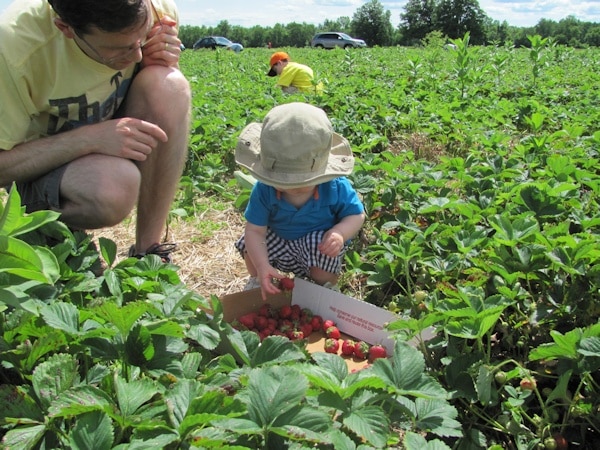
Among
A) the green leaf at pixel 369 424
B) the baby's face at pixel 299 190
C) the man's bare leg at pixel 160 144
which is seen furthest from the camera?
the man's bare leg at pixel 160 144

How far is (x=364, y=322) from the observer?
2.35 meters

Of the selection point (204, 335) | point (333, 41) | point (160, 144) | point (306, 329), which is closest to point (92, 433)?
point (204, 335)

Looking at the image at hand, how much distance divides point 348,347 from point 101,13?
5.07 feet

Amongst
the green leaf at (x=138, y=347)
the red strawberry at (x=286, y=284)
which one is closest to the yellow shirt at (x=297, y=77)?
the red strawberry at (x=286, y=284)

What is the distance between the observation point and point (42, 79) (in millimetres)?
2398

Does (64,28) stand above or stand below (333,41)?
above

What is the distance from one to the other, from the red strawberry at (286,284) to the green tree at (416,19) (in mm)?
57019

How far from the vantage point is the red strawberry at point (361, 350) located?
2.29 metres

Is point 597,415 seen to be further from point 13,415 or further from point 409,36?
point 409,36

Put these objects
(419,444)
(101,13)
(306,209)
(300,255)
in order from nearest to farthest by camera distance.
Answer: (419,444)
(101,13)
(306,209)
(300,255)

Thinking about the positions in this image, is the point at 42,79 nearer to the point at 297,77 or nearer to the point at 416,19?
the point at 297,77

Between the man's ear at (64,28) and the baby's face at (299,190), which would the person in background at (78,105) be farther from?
the baby's face at (299,190)

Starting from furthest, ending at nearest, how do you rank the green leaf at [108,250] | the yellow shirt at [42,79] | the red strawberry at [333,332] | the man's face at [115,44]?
the red strawberry at [333,332] < the yellow shirt at [42,79] < the man's face at [115,44] < the green leaf at [108,250]

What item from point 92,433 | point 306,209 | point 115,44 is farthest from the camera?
point 306,209
